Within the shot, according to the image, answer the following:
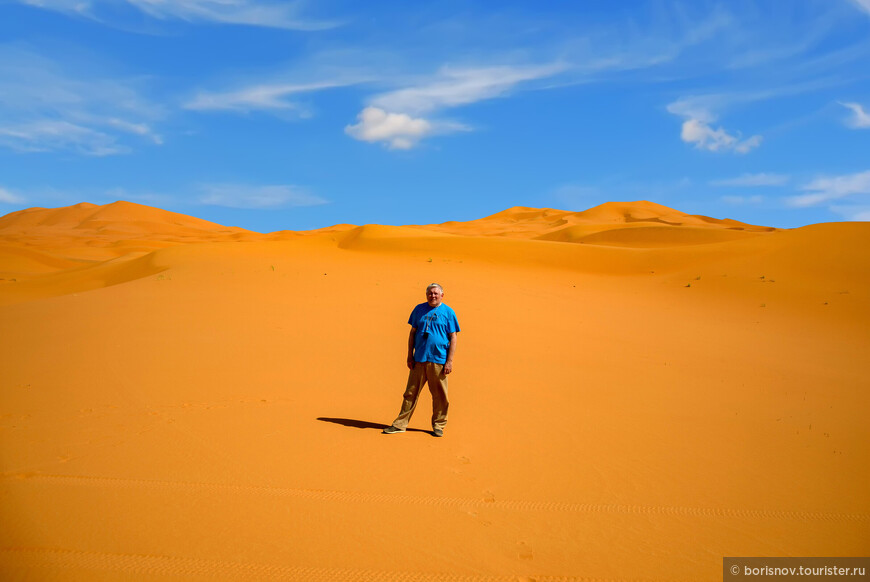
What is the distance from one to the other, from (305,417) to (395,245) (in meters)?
24.6

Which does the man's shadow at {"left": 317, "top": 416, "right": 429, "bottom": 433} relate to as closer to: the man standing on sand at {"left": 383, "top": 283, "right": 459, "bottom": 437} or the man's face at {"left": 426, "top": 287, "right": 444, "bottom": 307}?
the man standing on sand at {"left": 383, "top": 283, "right": 459, "bottom": 437}

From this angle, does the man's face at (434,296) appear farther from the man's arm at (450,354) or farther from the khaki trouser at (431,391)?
the khaki trouser at (431,391)

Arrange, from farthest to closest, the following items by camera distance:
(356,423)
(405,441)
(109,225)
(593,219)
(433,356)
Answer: (109,225)
(593,219)
(356,423)
(433,356)
(405,441)

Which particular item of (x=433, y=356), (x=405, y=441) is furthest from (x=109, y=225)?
(x=405, y=441)

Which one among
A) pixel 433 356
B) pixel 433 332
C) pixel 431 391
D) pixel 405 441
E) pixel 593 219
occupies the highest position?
pixel 593 219

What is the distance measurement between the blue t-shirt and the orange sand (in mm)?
824

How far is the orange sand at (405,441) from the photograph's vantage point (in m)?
3.96

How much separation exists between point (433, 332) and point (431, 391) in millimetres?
607

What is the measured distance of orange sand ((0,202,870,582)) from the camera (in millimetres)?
3957

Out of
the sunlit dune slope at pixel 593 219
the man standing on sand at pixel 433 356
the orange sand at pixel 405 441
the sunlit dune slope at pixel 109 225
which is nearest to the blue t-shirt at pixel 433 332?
the man standing on sand at pixel 433 356

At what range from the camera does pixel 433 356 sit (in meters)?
6.52

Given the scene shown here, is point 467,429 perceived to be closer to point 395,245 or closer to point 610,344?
point 610,344

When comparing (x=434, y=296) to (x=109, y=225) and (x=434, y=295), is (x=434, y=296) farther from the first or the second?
(x=109, y=225)

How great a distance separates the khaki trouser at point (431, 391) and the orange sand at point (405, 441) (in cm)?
24
